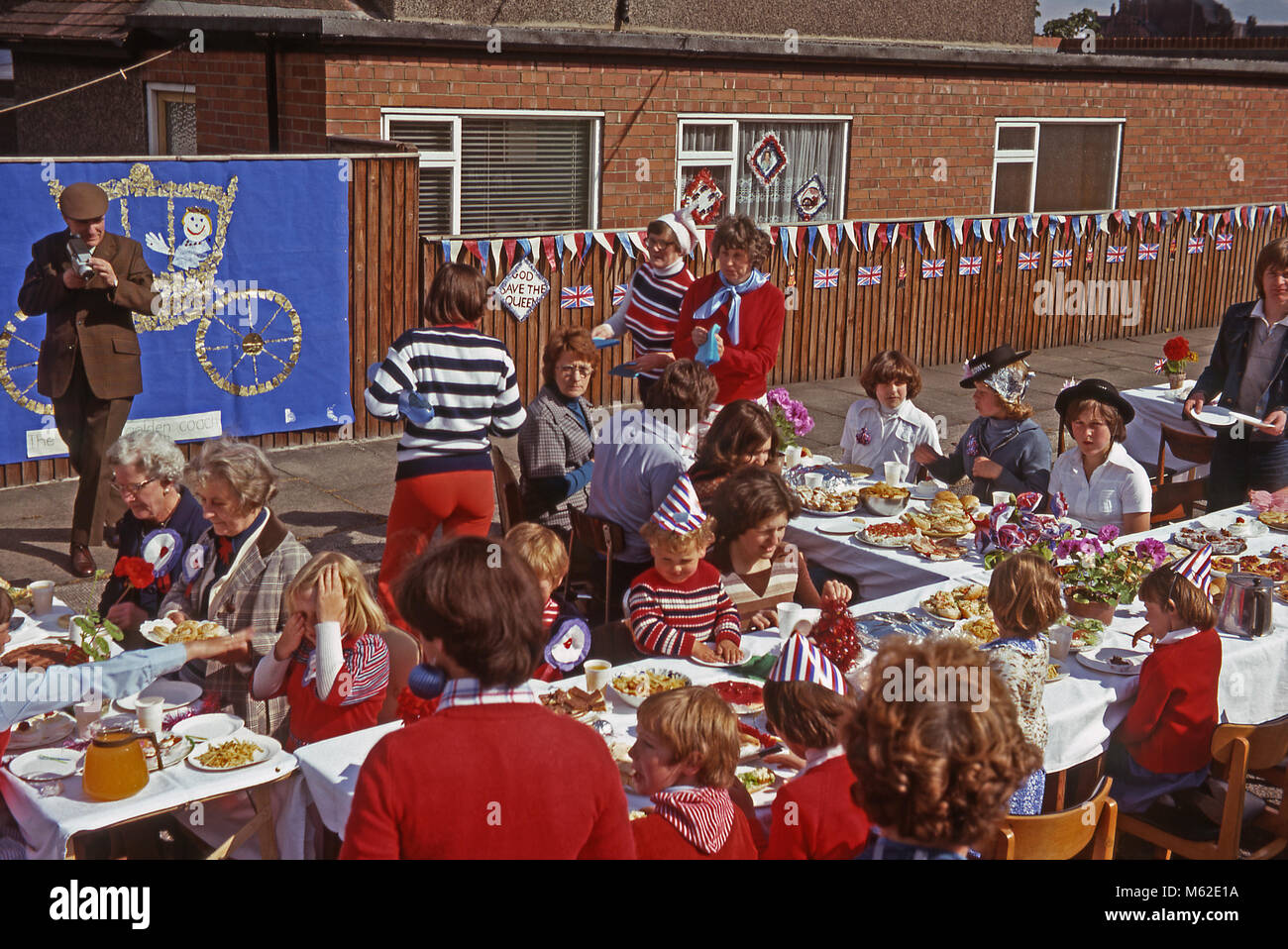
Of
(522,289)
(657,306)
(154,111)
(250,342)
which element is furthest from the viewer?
(154,111)

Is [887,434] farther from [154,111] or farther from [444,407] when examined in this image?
[154,111]

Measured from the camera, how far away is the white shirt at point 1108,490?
251 inches

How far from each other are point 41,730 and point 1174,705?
368cm

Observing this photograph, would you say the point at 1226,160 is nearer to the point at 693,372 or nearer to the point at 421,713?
the point at 693,372

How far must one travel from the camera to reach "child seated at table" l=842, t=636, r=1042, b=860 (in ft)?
8.65

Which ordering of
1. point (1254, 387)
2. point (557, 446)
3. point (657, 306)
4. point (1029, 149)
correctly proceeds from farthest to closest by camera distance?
point (1029, 149) < point (657, 306) < point (1254, 387) < point (557, 446)

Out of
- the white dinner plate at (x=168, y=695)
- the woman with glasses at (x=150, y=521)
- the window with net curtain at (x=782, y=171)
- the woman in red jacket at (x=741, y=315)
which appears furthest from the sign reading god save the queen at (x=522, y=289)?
the white dinner plate at (x=168, y=695)

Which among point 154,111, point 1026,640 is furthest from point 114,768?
point 154,111

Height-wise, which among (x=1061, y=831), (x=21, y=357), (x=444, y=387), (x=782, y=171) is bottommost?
(x=1061, y=831)

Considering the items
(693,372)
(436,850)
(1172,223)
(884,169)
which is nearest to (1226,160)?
(1172,223)

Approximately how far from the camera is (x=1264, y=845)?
15.5ft

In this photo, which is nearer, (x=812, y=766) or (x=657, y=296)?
(x=812, y=766)

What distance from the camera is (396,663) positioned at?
14.9 feet

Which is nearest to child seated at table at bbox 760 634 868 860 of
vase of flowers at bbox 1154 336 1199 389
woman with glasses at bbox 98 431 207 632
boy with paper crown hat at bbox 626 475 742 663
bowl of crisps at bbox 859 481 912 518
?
boy with paper crown hat at bbox 626 475 742 663
